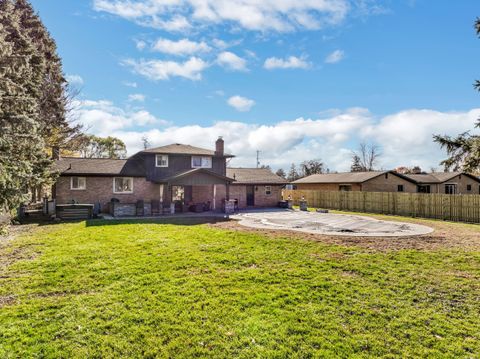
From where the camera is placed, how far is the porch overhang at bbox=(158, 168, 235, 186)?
19625 mm

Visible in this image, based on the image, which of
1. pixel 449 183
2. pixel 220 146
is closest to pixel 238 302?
pixel 220 146

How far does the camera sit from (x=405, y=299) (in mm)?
5855

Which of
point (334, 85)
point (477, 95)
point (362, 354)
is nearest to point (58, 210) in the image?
point (362, 354)

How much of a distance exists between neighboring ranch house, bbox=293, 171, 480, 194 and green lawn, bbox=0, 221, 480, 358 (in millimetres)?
20767

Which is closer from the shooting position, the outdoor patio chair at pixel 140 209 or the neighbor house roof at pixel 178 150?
the outdoor patio chair at pixel 140 209

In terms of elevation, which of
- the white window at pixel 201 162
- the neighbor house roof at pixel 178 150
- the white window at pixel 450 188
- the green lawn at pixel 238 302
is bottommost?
the green lawn at pixel 238 302

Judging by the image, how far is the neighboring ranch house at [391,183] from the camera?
29344mm

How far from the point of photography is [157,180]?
68.4 feet

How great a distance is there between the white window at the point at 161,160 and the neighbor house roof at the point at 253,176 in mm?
6595

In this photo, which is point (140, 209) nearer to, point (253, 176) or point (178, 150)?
point (178, 150)

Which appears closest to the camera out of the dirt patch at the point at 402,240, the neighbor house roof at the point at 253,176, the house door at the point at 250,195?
the dirt patch at the point at 402,240

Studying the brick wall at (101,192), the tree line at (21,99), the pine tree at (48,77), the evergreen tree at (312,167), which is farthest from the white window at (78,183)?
the evergreen tree at (312,167)

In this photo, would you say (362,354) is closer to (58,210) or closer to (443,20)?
(443,20)

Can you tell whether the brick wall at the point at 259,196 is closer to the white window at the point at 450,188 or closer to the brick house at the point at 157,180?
the brick house at the point at 157,180
